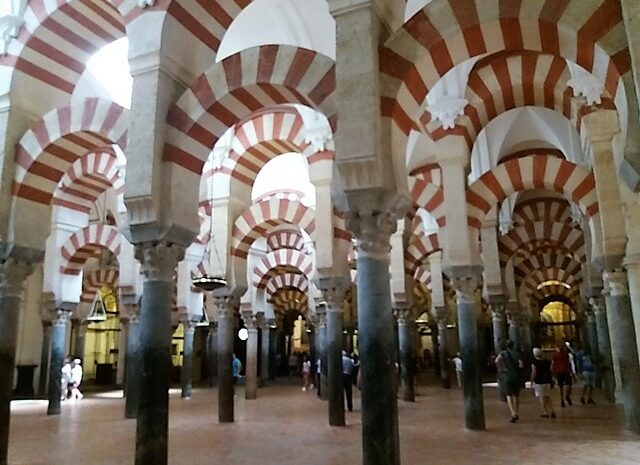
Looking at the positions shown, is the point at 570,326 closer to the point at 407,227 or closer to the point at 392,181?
the point at 407,227

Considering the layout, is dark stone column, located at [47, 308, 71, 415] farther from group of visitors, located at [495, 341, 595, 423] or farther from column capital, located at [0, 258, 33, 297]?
group of visitors, located at [495, 341, 595, 423]

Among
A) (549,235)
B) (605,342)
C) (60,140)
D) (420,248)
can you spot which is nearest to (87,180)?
(60,140)

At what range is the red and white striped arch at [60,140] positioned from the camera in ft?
18.9

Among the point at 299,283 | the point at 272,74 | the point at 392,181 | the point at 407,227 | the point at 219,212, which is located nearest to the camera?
the point at 392,181

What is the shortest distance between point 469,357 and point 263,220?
13.8ft

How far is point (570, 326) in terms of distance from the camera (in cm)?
2150

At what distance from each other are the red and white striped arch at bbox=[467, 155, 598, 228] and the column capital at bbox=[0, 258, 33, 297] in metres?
5.41

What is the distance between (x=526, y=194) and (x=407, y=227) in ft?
12.4

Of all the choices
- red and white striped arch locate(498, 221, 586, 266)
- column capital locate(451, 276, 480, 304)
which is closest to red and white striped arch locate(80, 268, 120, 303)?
red and white striped arch locate(498, 221, 586, 266)

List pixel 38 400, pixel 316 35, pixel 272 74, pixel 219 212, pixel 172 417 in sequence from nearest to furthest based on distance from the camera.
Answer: pixel 272 74, pixel 316 35, pixel 172 417, pixel 219 212, pixel 38 400

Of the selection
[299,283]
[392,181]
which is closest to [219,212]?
[392,181]

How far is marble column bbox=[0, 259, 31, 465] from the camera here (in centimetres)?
537

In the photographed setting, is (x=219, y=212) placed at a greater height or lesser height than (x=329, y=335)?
greater

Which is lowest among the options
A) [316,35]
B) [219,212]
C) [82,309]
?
[82,309]
